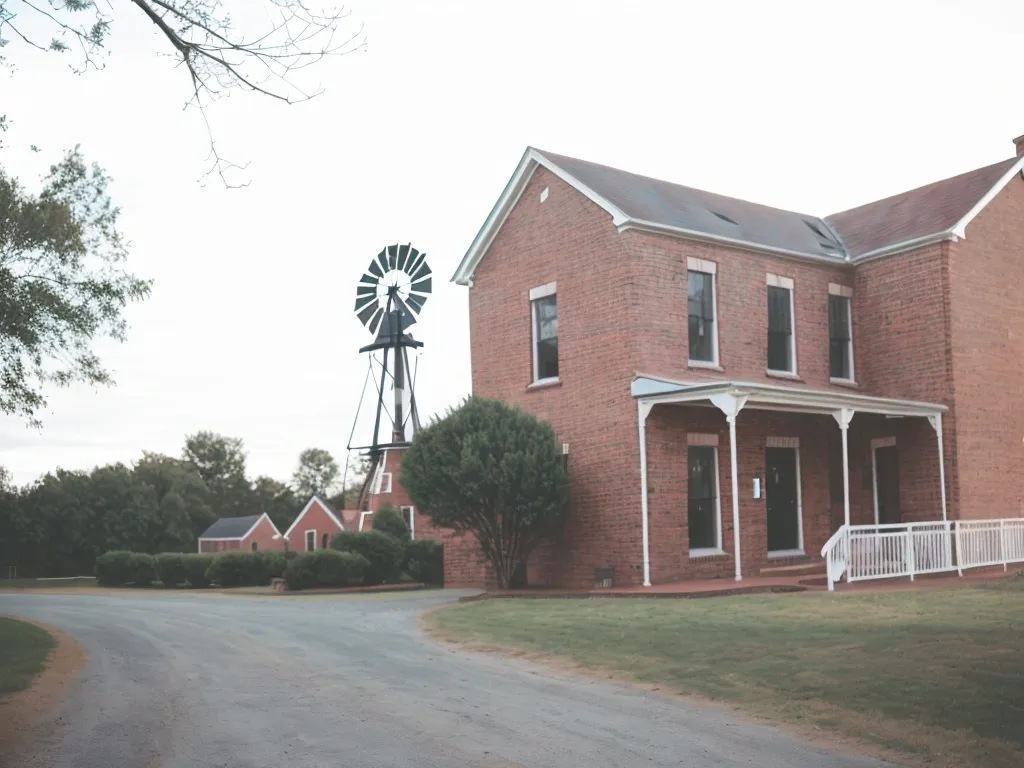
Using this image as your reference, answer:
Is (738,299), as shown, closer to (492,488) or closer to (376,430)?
(492,488)

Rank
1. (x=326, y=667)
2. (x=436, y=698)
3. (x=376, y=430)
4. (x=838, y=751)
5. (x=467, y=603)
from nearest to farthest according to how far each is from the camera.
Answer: (x=838, y=751) < (x=436, y=698) < (x=326, y=667) < (x=467, y=603) < (x=376, y=430)

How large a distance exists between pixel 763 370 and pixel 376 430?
30.2 metres

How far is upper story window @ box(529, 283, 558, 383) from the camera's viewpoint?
940 inches

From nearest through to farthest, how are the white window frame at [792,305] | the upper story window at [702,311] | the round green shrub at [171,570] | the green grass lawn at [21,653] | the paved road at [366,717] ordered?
the paved road at [366,717]
the green grass lawn at [21,653]
the upper story window at [702,311]
the white window frame at [792,305]
the round green shrub at [171,570]

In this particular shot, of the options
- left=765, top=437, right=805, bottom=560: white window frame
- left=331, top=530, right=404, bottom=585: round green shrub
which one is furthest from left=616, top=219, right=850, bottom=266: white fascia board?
left=331, top=530, right=404, bottom=585: round green shrub

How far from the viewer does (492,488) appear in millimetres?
21391

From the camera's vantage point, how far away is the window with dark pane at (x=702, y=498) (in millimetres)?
22109

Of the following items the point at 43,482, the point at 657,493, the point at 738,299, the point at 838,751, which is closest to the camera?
the point at 838,751

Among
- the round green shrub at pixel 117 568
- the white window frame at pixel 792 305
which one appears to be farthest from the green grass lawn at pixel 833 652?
the round green shrub at pixel 117 568

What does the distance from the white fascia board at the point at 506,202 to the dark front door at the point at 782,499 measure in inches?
272

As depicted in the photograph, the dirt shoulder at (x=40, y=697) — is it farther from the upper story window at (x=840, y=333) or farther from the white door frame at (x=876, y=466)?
the upper story window at (x=840, y=333)

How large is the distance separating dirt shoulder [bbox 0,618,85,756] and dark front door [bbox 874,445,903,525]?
17781 millimetres

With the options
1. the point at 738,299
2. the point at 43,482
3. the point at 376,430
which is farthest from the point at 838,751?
the point at 43,482

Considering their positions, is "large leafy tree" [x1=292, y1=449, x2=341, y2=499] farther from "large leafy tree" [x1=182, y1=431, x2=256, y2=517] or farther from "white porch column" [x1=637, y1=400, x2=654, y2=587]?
"white porch column" [x1=637, y1=400, x2=654, y2=587]
